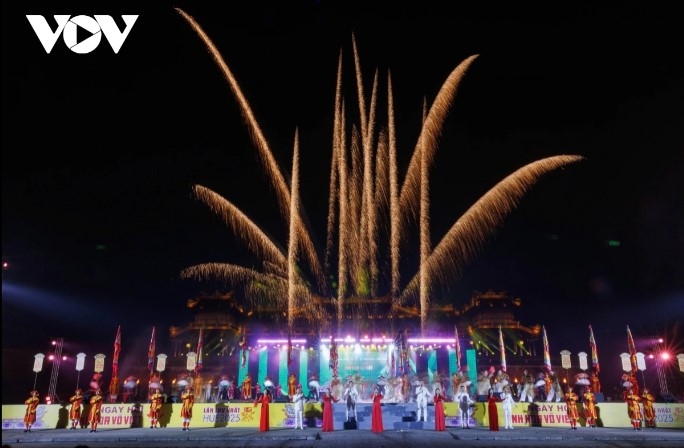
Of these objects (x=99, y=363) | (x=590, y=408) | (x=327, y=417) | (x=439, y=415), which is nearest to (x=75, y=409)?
(x=327, y=417)

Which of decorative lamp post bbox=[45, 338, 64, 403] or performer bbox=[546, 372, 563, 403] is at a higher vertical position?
decorative lamp post bbox=[45, 338, 64, 403]

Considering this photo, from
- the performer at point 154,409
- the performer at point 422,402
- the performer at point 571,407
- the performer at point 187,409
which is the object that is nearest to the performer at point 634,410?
the performer at point 571,407

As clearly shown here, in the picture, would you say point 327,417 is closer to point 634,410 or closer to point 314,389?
point 314,389

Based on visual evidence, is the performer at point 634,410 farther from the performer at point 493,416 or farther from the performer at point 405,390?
the performer at point 405,390

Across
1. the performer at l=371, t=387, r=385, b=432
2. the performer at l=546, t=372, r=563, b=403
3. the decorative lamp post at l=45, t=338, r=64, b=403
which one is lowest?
the performer at l=371, t=387, r=385, b=432

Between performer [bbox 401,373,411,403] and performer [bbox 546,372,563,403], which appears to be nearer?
performer [bbox 401,373,411,403]

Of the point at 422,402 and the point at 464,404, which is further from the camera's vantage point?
the point at 422,402

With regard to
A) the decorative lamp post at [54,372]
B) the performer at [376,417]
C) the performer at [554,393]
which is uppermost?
the decorative lamp post at [54,372]

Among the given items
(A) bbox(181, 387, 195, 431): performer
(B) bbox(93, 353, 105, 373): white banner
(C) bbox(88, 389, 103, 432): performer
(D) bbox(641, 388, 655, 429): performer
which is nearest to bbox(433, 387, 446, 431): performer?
(D) bbox(641, 388, 655, 429): performer

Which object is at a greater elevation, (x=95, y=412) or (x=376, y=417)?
(x=95, y=412)

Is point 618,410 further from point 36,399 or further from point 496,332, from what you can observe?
point 496,332

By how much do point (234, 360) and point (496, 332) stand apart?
76.3ft

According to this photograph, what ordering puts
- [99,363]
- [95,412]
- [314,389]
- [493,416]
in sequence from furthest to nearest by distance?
1. [99,363]
2. [314,389]
3. [95,412]
4. [493,416]

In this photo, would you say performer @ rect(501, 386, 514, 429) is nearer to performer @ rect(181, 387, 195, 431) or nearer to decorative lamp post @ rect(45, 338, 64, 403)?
performer @ rect(181, 387, 195, 431)
